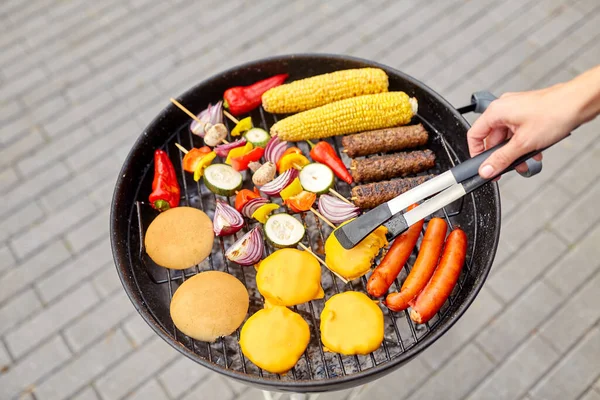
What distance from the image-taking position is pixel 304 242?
2967 mm

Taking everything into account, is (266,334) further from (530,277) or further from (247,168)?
(530,277)

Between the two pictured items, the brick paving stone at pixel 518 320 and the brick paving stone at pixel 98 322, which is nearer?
the brick paving stone at pixel 518 320

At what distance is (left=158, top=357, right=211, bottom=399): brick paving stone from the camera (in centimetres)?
362

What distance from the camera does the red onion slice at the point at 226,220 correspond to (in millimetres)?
2734

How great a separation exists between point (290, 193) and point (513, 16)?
3.67 meters

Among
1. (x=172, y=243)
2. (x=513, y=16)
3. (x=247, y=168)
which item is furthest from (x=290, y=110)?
(x=513, y=16)

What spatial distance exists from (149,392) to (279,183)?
1.96 metres

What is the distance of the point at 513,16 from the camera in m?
5.06

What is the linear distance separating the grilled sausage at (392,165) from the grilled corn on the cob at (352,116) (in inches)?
9.4

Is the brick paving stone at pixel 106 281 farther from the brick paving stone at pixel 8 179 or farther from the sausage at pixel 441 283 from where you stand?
the sausage at pixel 441 283

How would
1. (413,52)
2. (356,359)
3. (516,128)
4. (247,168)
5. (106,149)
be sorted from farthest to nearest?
1. (413,52)
2. (106,149)
3. (247,168)
4. (356,359)
5. (516,128)

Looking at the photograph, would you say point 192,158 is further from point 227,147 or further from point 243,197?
point 243,197

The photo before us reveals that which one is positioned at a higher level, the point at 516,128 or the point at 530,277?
the point at 516,128

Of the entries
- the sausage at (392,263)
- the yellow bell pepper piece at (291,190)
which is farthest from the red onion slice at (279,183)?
the sausage at (392,263)
